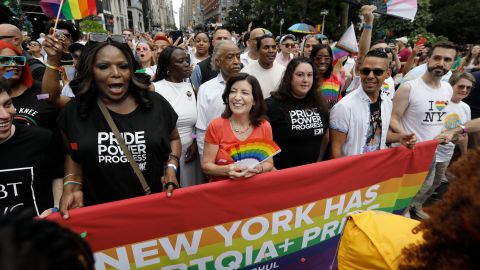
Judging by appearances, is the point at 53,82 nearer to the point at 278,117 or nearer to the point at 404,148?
the point at 278,117

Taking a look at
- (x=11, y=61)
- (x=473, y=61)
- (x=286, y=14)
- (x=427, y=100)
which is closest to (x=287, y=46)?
(x=427, y=100)

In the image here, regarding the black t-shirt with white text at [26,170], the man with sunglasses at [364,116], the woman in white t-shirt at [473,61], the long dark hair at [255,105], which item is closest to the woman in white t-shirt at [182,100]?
the long dark hair at [255,105]

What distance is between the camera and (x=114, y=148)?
2064mm

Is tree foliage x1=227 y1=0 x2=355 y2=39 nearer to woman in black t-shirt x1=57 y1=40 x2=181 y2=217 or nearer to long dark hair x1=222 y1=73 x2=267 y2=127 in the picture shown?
long dark hair x1=222 y1=73 x2=267 y2=127

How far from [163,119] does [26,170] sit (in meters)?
0.93

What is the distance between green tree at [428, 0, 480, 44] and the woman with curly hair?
39.0m

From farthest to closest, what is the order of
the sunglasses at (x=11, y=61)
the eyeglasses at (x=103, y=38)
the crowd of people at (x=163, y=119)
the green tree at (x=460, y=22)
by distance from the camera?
the green tree at (x=460, y=22) < the eyeglasses at (x=103, y=38) < the sunglasses at (x=11, y=61) < the crowd of people at (x=163, y=119)

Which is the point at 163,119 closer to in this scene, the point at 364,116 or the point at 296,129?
the point at 296,129

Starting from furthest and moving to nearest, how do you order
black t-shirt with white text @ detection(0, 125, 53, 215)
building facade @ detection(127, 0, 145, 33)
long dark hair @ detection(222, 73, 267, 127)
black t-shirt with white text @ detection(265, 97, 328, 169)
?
building facade @ detection(127, 0, 145, 33) < black t-shirt with white text @ detection(265, 97, 328, 169) < long dark hair @ detection(222, 73, 267, 127) < black t-shirt with white text @ detection(0, 125, 53, 215)

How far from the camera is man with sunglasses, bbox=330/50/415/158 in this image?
2934 mm

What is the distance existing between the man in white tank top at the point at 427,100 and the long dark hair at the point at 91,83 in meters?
2.79

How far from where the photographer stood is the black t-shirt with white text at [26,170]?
1858mm

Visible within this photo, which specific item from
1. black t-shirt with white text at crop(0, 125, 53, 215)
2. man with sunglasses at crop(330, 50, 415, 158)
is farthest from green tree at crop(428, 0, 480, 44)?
black t-shirt with white text at crop(0, 125, 53, 215)

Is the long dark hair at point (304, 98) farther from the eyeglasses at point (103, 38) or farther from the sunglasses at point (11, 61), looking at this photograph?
the sunglasses at point (11, 61)
